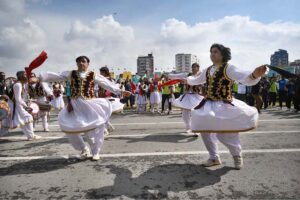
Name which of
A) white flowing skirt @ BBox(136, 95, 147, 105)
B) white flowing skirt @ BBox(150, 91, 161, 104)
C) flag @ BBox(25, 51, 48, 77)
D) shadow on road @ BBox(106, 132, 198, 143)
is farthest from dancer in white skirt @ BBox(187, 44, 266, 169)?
white flowing skirt @ BBox(136, 95, 147, 105)

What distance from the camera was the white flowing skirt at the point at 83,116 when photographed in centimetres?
560

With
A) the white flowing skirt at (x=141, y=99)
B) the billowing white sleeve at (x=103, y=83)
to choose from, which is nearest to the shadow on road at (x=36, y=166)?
the billowing white sleeve at (x=103, y=83)

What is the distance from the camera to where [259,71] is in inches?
187

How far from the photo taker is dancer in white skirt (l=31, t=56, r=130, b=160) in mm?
5656

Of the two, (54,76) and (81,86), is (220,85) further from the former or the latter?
(54,76)

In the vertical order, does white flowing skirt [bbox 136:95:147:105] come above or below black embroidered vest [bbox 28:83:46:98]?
below

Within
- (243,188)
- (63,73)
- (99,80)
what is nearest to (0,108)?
(63,73)

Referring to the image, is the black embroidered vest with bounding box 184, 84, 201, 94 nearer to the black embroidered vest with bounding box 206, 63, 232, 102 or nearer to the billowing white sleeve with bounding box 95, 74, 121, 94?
the billowing white sleeve with bounding box 95, 74, 121, 94

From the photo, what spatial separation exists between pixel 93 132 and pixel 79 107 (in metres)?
0.56

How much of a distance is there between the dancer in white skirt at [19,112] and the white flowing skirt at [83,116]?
283 cm

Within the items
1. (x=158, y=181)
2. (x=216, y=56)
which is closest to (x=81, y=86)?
(x=158, y=181)

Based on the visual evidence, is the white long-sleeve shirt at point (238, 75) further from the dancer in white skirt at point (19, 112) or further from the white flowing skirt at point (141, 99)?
the white flowing skirt at point (141, 99)

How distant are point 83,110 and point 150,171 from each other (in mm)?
1766

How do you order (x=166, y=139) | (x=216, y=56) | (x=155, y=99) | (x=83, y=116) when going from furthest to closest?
(x=155, y=99) → (x=166, y=139) → (x=83, y=116) → (x=216, y=56)
